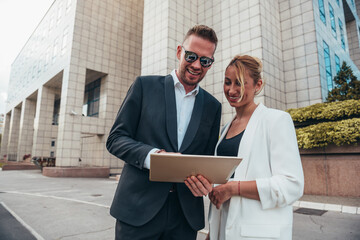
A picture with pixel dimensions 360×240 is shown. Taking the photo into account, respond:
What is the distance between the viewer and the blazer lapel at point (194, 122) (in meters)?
1.88

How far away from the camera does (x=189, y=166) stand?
4.62 feet

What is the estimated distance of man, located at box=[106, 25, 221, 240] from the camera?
5.66 ft

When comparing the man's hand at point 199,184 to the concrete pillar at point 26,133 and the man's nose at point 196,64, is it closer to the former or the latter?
the man's nose at point 196,64

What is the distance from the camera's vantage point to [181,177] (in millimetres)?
1532

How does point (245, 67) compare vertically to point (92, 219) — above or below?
above

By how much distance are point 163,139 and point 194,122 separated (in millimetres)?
316

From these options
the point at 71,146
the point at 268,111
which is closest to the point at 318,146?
the point at 268,111

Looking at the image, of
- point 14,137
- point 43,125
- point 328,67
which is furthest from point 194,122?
point 14,137

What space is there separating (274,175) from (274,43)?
48.0 ft

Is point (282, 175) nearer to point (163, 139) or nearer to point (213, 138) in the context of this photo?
point (213, 138)

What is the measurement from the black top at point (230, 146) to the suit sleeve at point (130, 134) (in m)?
0.71

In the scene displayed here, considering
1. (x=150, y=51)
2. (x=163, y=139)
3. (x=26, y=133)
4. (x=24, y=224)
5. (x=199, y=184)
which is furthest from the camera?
(x=26, y=133)

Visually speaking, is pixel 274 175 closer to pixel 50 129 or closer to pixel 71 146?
pixel 71 146

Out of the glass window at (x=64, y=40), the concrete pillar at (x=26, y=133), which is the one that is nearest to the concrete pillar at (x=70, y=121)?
the glass window at (x=64, y=40)
